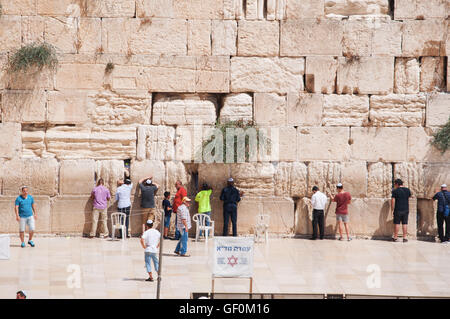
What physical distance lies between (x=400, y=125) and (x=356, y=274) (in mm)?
4290

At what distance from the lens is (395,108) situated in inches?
611

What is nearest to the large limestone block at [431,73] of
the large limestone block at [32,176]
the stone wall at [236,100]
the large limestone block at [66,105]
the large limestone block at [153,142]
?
the stone wall at [236,100]

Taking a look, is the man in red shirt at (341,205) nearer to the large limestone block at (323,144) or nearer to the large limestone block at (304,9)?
the large limestone block at (323,144)

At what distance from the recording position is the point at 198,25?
1523cm

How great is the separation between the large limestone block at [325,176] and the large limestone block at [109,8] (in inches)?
185

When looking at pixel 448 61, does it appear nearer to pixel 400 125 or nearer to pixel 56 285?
pixel 400 125

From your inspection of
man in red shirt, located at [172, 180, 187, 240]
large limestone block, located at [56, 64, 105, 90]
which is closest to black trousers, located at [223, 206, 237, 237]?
man in red shirt, located at [172, 180, 187, 240]

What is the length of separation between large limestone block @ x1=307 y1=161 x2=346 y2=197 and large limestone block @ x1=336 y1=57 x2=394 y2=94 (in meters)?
1.52

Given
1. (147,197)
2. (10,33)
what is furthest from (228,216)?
(10,33)

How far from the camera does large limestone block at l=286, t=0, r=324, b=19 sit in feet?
50.3

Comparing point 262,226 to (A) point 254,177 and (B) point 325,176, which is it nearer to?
(A) point 254,177

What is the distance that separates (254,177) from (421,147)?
134 inches

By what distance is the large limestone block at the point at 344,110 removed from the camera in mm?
15477
